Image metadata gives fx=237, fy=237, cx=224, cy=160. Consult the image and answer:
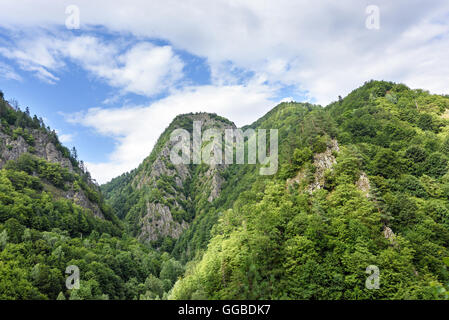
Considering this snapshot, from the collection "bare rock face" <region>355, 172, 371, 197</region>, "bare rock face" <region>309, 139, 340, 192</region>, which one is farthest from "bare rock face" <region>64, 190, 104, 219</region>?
"bare rock face" <region>355, 172, 371, 197</region>

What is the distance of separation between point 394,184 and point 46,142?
158433 millimetres

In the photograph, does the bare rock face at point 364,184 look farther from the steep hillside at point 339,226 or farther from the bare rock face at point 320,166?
the bare rock face at point 320,166

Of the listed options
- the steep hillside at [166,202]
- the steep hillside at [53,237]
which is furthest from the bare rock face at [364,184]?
the steep hillside at [166,202]

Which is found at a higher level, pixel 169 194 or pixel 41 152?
pixel 41 152

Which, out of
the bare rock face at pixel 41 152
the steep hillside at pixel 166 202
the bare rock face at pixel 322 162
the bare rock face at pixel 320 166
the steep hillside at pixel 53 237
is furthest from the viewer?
the steep hillside at pixel 166 202

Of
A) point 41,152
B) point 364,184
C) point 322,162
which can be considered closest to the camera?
point 364,184

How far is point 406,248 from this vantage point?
37219mm

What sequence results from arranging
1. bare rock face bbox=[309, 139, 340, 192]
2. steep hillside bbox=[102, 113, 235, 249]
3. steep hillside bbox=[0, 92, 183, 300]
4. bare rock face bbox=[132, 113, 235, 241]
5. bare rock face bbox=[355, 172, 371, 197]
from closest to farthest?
bare rock face bbox=[355, 172, 371, 197]
steep hillside bbox=[0, 92, 183, 300]
bare rock face bbox=[309, 139, 340, 192]
steep hillside bbox=[102, 113, 235, 249]
bare rock face bbox=[132, 113, 235, 241]

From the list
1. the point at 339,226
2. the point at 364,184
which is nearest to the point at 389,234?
the point at 339,226

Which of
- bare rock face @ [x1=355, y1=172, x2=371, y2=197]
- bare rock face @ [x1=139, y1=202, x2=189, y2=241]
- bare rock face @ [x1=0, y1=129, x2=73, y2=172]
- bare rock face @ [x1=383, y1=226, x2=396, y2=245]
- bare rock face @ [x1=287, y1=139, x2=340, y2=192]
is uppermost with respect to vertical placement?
bare rock face @ [x1=0, y1=129, x2=73, y2=172]

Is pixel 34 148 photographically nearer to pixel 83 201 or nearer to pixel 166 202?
pixel 83 201

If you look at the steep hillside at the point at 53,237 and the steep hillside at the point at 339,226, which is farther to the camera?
the steep hillside at the point at 53,237

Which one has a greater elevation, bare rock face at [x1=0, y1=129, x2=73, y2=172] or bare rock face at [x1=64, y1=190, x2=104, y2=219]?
bare rock face at [x1=0, y1=129, x2=73, y2=172]

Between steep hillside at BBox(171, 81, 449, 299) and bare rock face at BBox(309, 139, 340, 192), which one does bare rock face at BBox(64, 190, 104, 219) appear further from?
bare rock face at BBox(309, 139, 340, 192)
